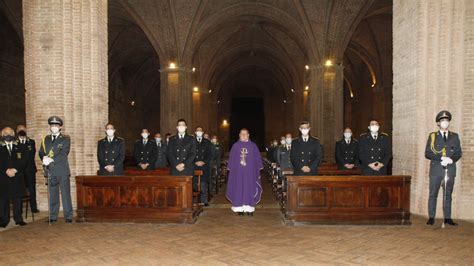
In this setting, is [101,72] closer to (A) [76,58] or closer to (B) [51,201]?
(A) [76,58]

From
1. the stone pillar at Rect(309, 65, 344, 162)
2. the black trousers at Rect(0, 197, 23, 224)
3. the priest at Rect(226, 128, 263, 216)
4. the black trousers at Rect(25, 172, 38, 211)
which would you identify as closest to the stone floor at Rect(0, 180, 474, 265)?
the black trousers at Rect(0, 197, 23, 224)

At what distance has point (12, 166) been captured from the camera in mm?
6500

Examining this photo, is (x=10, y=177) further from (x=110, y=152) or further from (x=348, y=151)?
(x=348, y=151)

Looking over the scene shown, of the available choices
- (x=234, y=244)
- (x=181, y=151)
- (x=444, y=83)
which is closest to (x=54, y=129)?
(x=181, y=151)

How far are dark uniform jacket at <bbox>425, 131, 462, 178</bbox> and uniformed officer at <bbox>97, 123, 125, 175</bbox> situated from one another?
6081 mm

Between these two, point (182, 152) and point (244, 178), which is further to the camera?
point (182, 152)

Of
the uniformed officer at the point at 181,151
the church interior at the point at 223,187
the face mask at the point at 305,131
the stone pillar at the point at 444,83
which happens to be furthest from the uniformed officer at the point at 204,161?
the stone pillar at the point at 444,83

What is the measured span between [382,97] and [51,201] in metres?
22.2

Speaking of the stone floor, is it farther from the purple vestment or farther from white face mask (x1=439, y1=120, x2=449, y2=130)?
white face mask (x1=439, y1=120, x2=449, y2=130)

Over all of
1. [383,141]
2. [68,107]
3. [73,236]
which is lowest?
[73,236]

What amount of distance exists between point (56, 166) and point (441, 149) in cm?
723

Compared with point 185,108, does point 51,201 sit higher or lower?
lower

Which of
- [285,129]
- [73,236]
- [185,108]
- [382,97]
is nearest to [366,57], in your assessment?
[382,97]

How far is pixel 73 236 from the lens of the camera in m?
5.64
